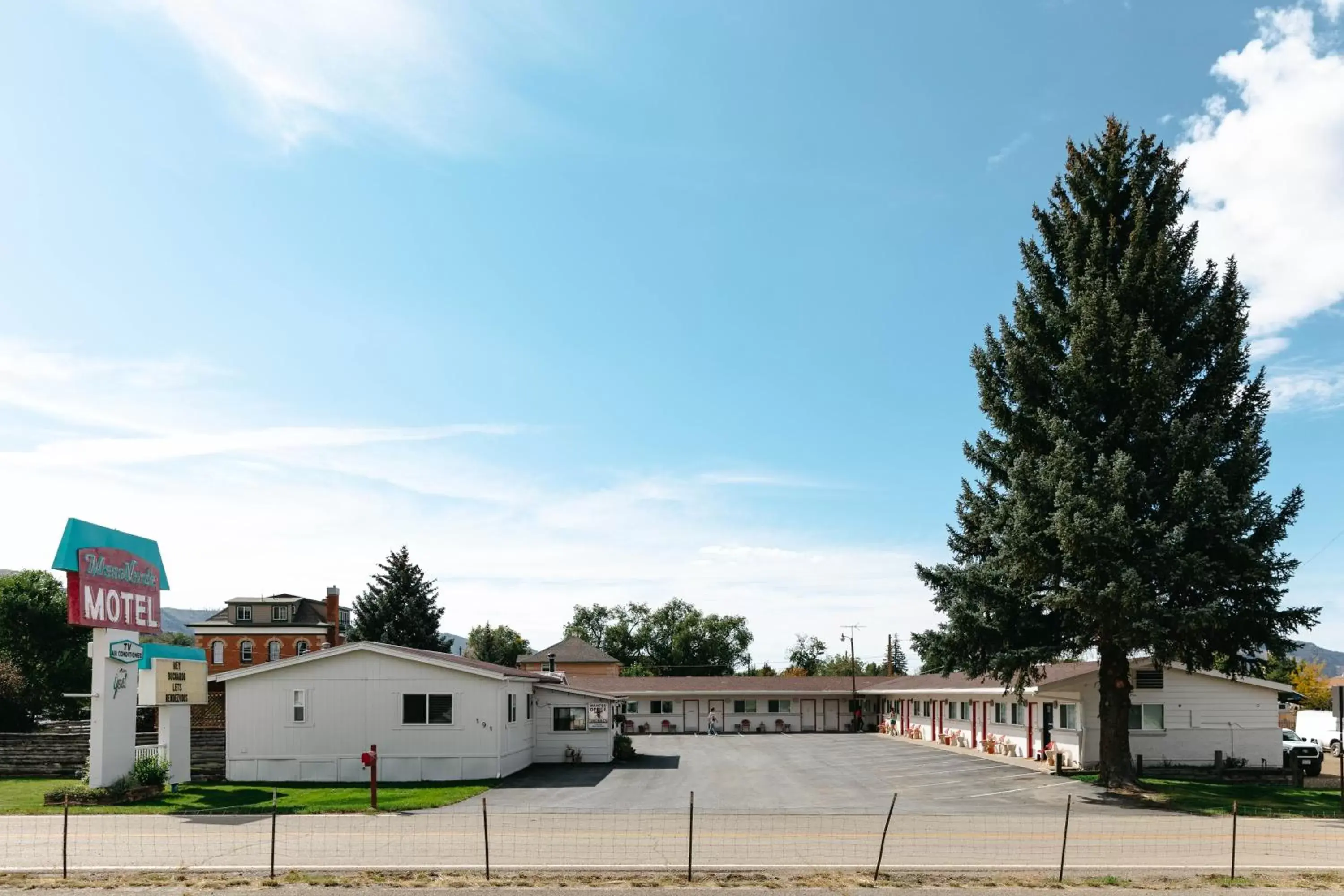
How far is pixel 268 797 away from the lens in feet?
92.9

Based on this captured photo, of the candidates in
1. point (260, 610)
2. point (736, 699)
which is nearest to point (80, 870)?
point (736, 699)

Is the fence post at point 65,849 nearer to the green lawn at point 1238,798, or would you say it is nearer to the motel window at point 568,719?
the motel window at point 568,719

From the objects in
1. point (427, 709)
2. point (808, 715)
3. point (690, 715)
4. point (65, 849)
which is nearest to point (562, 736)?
point (427, 709)

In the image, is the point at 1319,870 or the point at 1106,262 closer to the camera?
the point at 1319,870

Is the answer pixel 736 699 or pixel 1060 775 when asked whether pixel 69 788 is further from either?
pixel 736 699

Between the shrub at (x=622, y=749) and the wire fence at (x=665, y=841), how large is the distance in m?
17.1

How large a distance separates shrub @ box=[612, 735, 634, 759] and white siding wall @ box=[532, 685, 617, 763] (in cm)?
99

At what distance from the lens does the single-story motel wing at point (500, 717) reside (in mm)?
32656

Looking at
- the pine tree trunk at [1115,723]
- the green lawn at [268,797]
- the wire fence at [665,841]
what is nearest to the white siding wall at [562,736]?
the green lawn at [268,797]

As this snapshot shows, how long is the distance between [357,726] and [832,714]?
4466 cm

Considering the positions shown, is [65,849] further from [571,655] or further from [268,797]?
[571,655]

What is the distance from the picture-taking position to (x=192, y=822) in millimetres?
23688

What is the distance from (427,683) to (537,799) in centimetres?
706

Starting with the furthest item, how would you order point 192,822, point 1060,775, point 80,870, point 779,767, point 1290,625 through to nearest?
point 779,767, point 1060,775, point 1290,625, point 192,822, point 80,870
